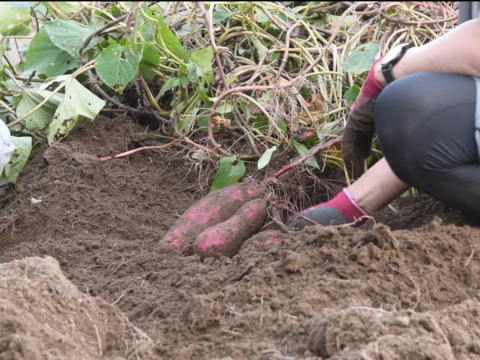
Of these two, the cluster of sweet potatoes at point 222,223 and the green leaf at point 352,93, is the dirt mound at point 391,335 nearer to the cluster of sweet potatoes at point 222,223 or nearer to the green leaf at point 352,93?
the cluster of sweet potatoes at point 222,223

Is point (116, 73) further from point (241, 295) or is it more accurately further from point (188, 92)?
point (241, 295)

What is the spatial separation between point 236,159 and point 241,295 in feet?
2.74

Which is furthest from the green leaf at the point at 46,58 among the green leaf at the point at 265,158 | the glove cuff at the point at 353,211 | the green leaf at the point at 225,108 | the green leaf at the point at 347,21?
the glove cuff at the point at 353,211

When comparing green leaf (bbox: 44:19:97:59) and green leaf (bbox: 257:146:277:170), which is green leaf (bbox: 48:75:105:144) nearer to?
green leaf (bbox: 44:19:97:59)

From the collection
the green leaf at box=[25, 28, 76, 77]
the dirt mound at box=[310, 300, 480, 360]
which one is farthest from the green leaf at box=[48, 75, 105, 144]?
the dirt mound at box=[310, 300, 480, 360]

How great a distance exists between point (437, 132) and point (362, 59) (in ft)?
2.45

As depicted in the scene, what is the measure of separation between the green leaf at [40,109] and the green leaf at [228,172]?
2.20 feet

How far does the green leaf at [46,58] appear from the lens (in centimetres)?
218

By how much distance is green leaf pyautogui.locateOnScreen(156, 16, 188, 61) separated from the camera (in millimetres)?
1998

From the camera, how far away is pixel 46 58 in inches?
87.0

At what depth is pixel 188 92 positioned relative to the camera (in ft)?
7.01

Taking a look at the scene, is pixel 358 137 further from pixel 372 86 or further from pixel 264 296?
pixel 264 296

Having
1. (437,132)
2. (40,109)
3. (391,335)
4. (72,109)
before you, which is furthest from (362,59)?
(391,335)

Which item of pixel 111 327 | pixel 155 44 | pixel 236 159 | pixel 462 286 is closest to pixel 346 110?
pixel 236 159
